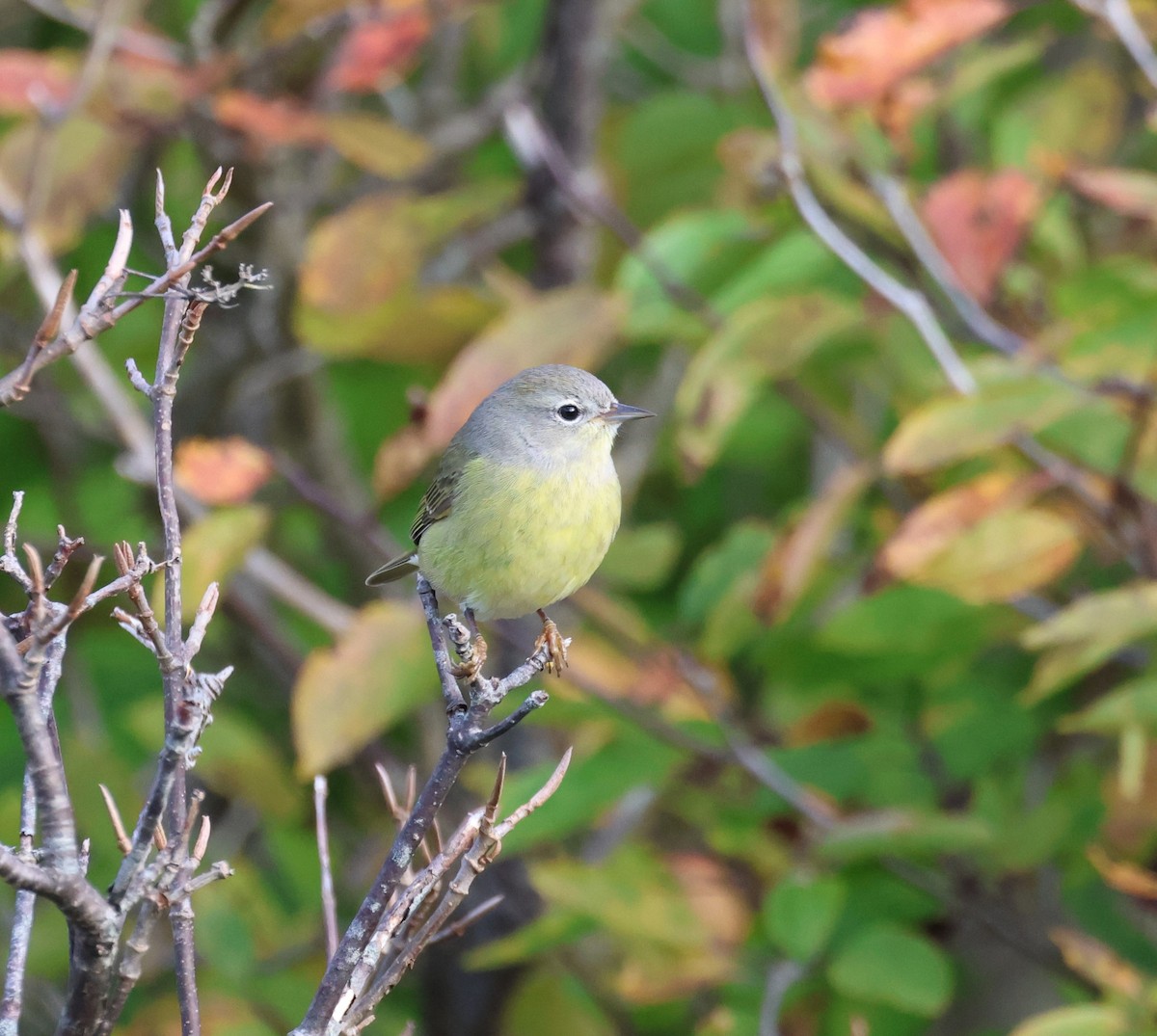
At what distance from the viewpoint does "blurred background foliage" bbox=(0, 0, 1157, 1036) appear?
3.19 meters

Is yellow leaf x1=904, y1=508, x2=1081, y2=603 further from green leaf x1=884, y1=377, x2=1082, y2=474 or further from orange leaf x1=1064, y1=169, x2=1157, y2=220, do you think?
orange leaf x1=1064, y1=169, x2=1157, y2=220

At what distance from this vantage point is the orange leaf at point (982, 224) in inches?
132

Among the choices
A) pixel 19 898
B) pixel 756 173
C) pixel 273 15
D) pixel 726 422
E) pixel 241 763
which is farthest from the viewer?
pixel 241 763

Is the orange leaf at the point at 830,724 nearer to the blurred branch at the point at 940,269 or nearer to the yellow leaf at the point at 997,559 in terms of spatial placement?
the yellow leaf at the point at 997,559

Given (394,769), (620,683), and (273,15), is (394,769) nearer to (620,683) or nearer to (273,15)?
(620,683)

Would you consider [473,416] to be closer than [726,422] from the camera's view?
No

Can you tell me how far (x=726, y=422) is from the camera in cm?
313

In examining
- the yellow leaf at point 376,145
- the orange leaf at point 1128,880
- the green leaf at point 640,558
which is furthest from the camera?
the green leaf at point 640,558

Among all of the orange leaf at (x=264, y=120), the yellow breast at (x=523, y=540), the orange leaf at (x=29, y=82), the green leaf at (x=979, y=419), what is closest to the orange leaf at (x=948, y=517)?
the green leaf at (x=979, y=419)

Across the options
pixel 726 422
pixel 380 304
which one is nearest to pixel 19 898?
pixel 726 422

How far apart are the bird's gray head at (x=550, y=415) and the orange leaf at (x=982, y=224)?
845 mm

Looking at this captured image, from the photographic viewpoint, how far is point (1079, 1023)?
9.45ft

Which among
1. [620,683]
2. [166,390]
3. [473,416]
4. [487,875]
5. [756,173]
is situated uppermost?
[166,390]

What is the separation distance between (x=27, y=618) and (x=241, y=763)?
2796 millimetres
